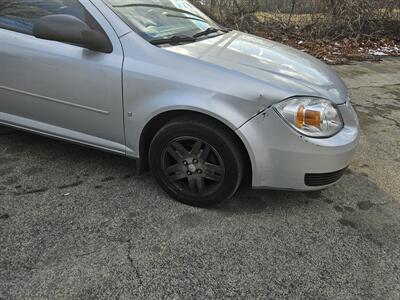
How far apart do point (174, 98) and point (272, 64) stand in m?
0.76

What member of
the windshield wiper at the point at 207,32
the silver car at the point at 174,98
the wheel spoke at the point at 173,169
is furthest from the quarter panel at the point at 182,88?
the windshield wiper at the point at 207,32

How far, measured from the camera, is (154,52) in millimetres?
2611

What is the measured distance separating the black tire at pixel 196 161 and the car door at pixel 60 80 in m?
0.33

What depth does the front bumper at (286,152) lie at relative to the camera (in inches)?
96.2

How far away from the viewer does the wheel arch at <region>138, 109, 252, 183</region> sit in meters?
2.56

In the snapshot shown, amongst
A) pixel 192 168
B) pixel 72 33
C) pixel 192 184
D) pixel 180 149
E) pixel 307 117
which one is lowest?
pixel 192 184

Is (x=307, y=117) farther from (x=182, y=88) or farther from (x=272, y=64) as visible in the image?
(x=182, y=88)

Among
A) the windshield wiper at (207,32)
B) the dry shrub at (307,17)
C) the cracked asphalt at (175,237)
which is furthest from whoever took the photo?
the dry shrub at (307,17)

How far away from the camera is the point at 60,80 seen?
2.80 metres

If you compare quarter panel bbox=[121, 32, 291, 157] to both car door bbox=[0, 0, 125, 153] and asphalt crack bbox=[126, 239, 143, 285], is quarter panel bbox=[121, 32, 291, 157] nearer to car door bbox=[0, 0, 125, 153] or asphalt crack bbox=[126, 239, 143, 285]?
car door bbox=[0, 0, 125, 153]

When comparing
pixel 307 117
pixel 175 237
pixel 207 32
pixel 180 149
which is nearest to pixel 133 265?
pixel 175 237

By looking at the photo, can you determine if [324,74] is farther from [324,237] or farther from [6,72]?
[6,72]

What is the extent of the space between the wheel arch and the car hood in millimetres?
353

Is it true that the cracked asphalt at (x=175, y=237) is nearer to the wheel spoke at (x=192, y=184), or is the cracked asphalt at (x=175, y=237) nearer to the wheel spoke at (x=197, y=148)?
the wheel spoke at (x=192, y=184)
